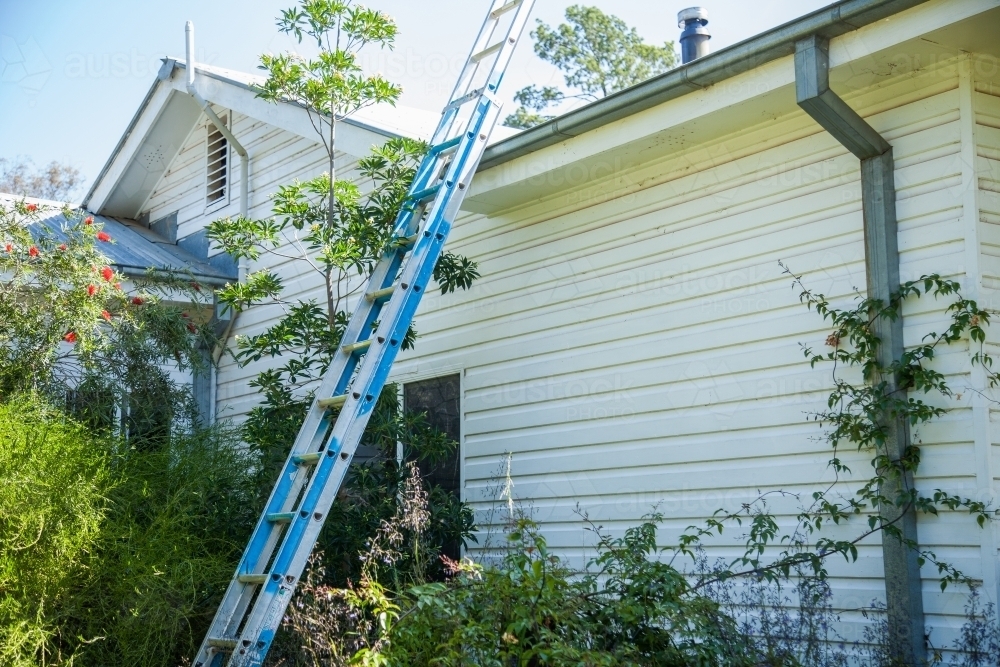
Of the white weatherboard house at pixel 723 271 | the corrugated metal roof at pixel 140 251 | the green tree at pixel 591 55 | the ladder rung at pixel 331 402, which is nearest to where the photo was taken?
the white weatherboard house at pixel 723 271

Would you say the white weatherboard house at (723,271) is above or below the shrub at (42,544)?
above

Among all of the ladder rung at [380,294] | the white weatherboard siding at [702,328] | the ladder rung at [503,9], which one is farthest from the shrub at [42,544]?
the ladder rung at [503,9]

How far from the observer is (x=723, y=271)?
616cm

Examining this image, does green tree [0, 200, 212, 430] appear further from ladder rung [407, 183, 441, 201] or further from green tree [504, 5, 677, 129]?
green tree [504, 5, 677, 129]

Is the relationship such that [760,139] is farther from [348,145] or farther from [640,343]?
[348,145]

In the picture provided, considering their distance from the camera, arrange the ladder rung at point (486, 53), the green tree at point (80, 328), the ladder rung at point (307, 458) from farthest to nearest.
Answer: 1. the green tree at point (80, 328)
2. the ladder rung at point (486, 53)
3. the ladder rung at point (307, 458)

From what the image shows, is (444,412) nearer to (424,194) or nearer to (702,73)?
(424,194)

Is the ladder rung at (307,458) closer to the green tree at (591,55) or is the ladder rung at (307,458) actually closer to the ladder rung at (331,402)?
the ladder rung at (331,402)

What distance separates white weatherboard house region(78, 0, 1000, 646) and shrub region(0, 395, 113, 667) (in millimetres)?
2973

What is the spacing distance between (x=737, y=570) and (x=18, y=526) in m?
4.04

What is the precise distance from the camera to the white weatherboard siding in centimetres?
518

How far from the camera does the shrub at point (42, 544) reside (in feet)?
17.4

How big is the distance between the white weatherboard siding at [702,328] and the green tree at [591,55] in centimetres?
2294

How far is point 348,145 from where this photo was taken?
8.44m
